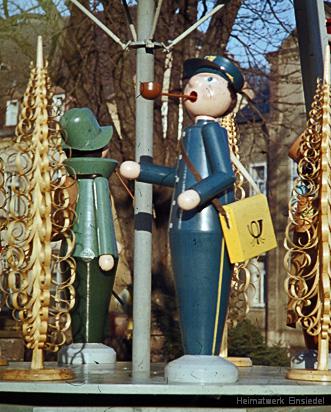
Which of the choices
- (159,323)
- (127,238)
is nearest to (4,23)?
(127,238)

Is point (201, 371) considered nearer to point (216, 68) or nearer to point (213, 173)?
point (213, 173)

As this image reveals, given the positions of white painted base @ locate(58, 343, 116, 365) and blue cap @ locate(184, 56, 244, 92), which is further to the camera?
white painted base @ locate(58, 343, 116, 365)

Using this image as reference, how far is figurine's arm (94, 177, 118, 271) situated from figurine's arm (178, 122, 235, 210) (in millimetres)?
1468

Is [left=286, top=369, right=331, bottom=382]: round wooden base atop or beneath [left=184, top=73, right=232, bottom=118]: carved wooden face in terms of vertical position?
beneath

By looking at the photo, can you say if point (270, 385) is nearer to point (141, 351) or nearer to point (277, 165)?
point (141, 351)

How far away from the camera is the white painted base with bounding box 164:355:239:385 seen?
519 centimetres

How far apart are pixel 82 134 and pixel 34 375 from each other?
92.6 inches

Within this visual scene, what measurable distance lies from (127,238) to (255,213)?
809 cm

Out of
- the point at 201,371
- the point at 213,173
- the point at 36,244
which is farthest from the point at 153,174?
the point at 201,371

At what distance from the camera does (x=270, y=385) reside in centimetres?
493

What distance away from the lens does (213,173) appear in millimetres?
5473

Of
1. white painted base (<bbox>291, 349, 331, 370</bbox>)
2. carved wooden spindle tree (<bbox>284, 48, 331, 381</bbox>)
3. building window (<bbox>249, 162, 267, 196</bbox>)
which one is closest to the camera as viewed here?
carved wooden spindle tree (<bbox>284, 48, 331, 381</bbox>)

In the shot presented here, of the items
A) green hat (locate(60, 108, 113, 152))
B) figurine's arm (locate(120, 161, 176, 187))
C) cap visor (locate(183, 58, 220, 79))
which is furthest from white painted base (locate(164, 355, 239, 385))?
green hat (locate(60, 108, 113, 152))

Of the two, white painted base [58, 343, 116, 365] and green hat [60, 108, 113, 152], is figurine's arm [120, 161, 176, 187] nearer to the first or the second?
green hat [60, 108, 113, 152]
